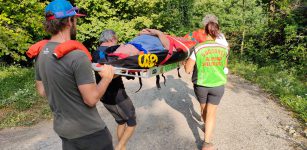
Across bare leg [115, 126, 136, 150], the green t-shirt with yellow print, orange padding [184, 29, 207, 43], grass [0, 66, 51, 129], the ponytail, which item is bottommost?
grass [0, 66, 51, 129]

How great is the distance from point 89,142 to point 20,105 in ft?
18.5

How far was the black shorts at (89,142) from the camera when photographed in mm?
2814

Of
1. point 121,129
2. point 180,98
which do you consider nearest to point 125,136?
point 121,129

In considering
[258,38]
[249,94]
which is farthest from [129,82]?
[258,38]

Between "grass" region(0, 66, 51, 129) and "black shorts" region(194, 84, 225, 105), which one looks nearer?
"black shorts" region(194, 84, 225, 105)

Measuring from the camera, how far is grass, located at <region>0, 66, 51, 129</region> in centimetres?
715

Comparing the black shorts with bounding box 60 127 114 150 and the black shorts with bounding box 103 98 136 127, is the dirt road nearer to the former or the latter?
the black shorts with bounding box 103 98 136 127

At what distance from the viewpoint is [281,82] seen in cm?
910

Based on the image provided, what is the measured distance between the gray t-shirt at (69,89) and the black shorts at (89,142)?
0.04 meters

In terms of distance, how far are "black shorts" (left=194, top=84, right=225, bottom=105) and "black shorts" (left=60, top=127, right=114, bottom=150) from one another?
91.6 inches

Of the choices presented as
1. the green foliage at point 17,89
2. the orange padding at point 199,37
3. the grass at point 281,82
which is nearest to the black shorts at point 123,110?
the orange padding at point 199,37

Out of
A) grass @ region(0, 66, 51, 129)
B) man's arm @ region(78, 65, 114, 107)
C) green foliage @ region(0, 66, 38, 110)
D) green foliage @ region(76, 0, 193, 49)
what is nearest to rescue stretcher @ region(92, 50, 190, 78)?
man's arm @ region(78, 65, 114, 107)

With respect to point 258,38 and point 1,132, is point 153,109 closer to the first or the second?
point 1,132

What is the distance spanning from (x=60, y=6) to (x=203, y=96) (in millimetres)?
3026
